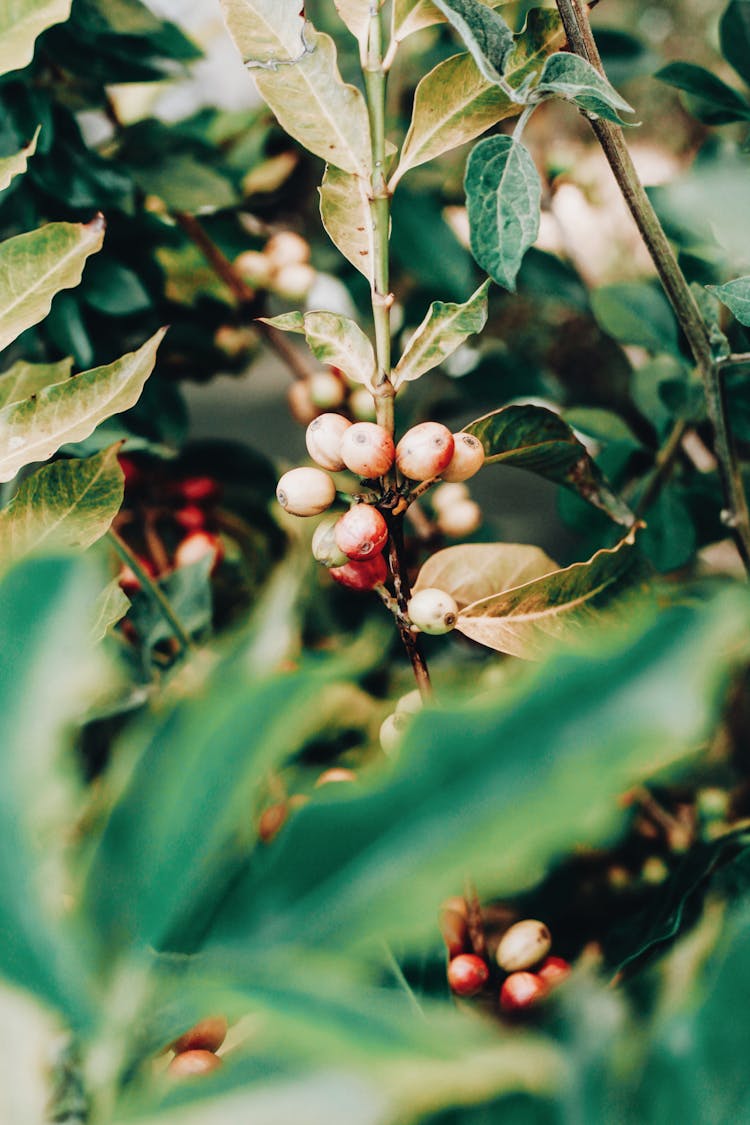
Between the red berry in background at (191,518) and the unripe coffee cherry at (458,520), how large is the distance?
17cm

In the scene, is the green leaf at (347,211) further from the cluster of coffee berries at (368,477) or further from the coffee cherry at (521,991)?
the coffee cherry at (521,991)

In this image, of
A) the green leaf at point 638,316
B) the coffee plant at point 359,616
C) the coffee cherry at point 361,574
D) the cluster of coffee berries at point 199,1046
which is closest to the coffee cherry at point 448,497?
the coffee plant at point 359,616

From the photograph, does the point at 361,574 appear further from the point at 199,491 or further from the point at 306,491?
the point at 199,491

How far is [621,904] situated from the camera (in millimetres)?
530

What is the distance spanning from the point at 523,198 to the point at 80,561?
22cm

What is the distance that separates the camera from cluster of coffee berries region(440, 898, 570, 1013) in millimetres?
363

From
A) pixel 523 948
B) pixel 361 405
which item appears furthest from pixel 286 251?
pixel 523 948

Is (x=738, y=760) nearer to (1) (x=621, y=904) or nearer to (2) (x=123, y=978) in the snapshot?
(1) (x=621, y=904)

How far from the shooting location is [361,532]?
0.97ft

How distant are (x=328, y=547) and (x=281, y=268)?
35cm

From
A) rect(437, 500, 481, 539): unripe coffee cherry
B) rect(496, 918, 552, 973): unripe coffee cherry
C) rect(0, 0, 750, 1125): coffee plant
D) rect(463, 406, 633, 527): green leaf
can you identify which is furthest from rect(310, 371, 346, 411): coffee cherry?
rect(496, 918, 552, 973): unripe coffee cherry

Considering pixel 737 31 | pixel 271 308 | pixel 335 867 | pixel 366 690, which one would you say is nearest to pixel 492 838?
pixel 335 867

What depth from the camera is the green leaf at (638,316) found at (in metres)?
0.51

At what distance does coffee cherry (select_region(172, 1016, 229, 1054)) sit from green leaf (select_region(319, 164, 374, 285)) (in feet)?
0.89
